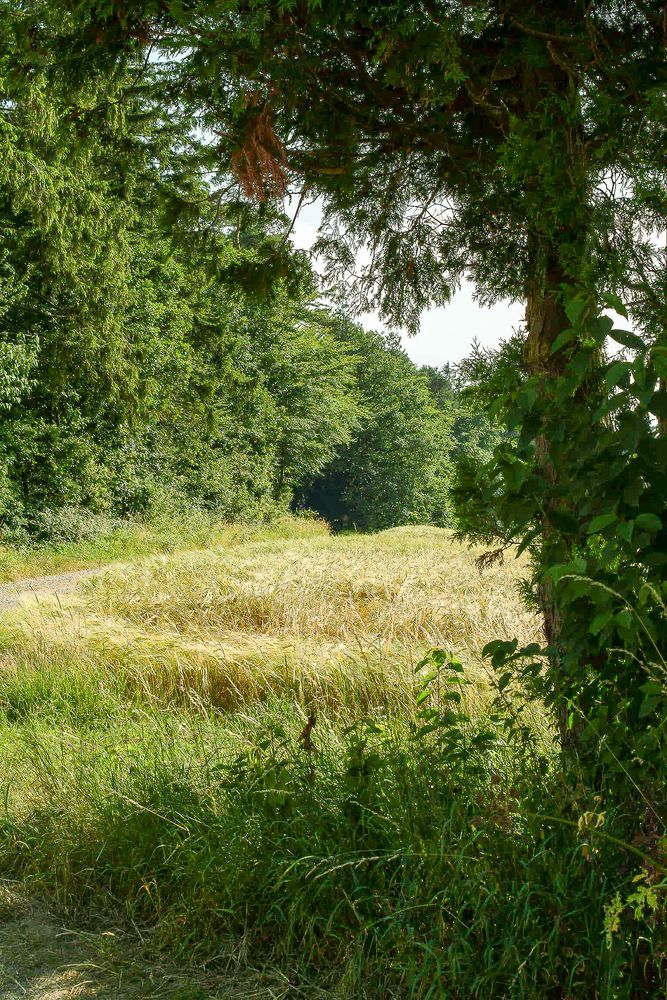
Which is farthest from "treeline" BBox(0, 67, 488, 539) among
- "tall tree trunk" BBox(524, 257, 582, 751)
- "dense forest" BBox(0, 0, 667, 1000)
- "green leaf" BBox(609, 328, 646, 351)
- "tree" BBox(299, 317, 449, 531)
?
"tree" BBox(299, 317, 449, 531)

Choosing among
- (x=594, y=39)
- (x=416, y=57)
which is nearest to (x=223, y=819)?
(x=416, y=57)

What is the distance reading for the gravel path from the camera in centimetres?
930

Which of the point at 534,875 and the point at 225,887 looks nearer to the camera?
the point at 534,875

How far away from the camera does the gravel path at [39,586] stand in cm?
930

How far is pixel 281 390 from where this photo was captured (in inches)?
1081

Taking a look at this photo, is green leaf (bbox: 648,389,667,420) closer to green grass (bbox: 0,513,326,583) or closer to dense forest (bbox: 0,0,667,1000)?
dense forest (bbox: 0,0,667,1000)

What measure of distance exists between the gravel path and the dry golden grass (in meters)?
0.76

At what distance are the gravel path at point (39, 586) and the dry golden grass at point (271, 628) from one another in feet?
2.50

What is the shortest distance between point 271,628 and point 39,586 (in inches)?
201

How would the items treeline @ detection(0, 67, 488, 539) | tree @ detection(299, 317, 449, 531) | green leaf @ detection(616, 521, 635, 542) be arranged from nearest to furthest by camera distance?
green leaf @ detection(616, 521, 635, 542)
treeline @ detection(0, 67, 488, 539)
tree @ detection(299, 317, 449, 531)

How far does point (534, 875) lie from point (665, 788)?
478 millimetres

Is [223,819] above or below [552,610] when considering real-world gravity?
below

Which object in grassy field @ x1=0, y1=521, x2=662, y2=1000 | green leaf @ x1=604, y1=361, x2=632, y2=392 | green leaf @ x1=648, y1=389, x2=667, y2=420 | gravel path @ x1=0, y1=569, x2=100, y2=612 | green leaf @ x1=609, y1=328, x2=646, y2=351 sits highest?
green leaf @ x1=609, y1=328, x2=646, y2=351

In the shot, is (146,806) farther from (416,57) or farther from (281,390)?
(281,390)
